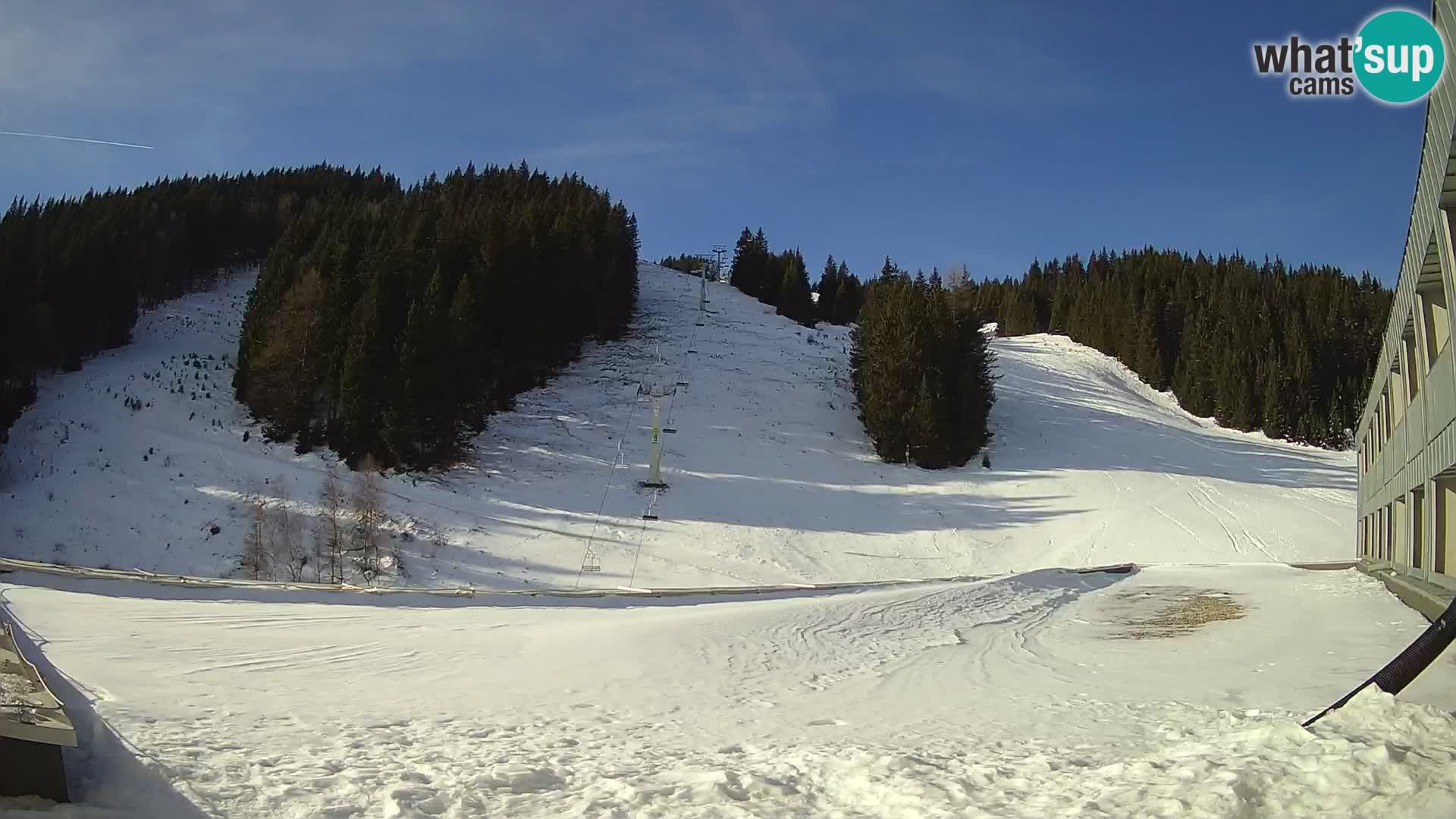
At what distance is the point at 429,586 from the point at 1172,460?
110 feet

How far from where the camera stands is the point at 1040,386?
55.2m

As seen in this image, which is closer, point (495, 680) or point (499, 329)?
point (495, 680)

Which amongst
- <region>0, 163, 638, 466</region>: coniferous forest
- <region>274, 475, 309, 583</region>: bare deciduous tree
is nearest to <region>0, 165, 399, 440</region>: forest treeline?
<region>0, 163, 638, 466</region>: coniferous forest

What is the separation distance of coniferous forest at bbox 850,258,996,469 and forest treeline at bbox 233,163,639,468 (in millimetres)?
17391

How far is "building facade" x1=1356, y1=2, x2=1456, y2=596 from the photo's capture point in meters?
9.06

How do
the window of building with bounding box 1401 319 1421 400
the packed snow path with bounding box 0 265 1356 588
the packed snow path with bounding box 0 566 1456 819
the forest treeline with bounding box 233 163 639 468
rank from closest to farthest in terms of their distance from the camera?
the packed snow path with bounding box 0 566 1456 819, the window of building with bounding box 1401 319 1421 400, the packed snow path with bounding box 0 265 1356 588, the forest treeline with bounding box 233 163 639 468

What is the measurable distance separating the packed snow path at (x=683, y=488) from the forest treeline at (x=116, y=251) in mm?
1741

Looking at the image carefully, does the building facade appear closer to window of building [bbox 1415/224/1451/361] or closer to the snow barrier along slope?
window of building [bbox 1415/224/1451/361]

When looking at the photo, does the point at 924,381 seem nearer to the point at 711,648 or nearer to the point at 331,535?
the point at 331,535

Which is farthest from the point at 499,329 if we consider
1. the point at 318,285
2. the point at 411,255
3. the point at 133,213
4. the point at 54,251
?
the point at 133,213

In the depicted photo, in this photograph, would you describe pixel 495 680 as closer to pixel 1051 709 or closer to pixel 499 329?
pixel 1051 709

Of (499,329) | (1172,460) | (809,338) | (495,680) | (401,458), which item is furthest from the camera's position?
(809,338)

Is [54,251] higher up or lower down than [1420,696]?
higher up

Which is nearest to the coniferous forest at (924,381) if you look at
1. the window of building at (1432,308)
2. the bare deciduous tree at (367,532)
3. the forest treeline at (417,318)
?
the forest treeline at (417,318)
